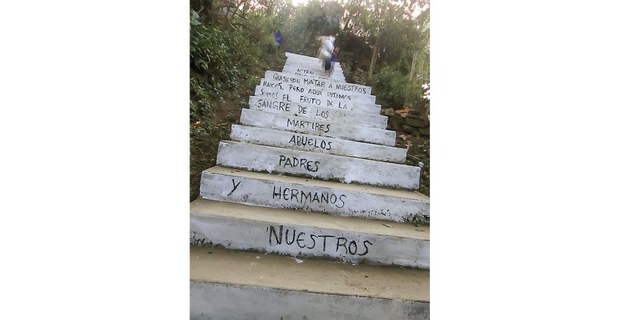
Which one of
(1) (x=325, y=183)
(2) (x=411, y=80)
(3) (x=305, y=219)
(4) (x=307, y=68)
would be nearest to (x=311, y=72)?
(4) (x=307, y=68)

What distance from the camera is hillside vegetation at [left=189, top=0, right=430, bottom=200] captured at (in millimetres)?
1245

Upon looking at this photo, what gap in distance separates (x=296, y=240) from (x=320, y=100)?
3.59ft

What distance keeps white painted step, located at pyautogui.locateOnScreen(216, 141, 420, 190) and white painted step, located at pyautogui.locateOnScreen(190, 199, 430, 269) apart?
28 centimetres

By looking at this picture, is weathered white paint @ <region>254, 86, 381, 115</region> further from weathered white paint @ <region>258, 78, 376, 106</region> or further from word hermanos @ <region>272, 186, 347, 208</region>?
word hermanos @ <region>272, 186, 347, 208</region>

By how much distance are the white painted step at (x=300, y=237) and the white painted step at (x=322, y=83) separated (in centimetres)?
78

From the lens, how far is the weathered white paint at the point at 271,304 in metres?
1.04

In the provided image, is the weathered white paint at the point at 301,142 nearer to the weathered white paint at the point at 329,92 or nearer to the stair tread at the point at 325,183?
the stair tread at the point at 325,183

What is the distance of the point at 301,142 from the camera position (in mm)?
1688

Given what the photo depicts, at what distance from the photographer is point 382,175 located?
1.65 m

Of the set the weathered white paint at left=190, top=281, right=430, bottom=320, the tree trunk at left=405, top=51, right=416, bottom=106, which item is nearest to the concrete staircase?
the weathered white paint at left=190, top=281, right=430, bottom=320

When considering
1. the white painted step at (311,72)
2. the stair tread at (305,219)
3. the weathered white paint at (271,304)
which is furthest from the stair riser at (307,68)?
the weathered white paint at (271,304)
